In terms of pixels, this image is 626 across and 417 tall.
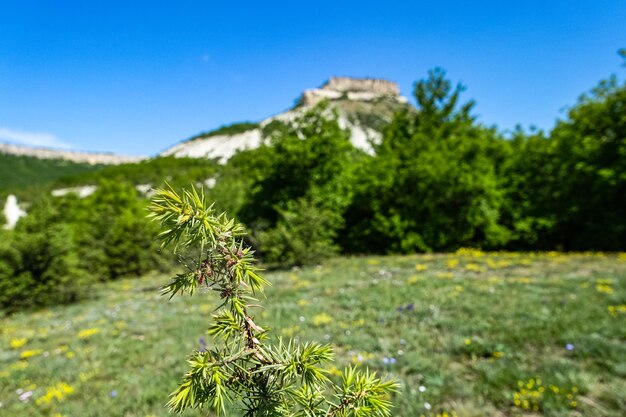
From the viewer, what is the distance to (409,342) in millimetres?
5898

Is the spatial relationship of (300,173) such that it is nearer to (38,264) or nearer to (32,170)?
(38,264)

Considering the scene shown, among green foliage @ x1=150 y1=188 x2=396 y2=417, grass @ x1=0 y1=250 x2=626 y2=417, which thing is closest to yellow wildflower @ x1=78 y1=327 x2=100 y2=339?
grass @ x1=0 y1=250 x2=626 y2=417

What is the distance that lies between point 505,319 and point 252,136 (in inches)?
5217

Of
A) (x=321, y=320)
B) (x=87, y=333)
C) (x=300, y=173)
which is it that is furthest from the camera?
(x=300, y=173)

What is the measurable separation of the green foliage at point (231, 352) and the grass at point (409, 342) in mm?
2044

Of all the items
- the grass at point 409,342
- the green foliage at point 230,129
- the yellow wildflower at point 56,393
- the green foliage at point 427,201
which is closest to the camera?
the grass at point 409,342

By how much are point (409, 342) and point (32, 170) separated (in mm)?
189636

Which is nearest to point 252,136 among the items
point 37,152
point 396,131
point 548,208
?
point 396,131

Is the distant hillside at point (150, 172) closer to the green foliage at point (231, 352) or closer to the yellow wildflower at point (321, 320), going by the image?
the yellow wildflower at point (321, 320)

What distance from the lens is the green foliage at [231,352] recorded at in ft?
3.34

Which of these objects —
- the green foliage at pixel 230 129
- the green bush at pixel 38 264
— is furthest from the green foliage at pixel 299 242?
the green foliage at pixel 230 129

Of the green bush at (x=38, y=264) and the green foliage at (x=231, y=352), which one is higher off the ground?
the green foliage at (x=231, y=352)

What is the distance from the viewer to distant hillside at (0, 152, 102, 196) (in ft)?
428

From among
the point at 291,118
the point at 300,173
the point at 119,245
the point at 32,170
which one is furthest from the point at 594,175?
the point at 32,170
